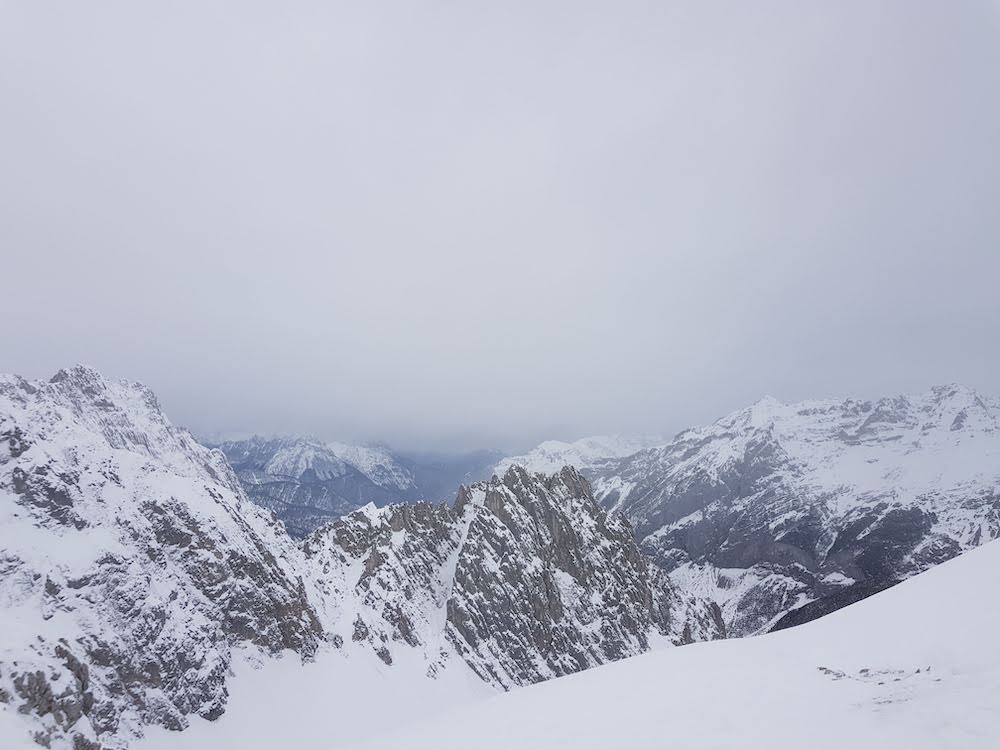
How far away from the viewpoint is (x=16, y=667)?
135 ft

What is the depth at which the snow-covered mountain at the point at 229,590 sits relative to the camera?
166 ft

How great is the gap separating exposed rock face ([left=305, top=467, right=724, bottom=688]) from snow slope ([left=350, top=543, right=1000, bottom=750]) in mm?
80954

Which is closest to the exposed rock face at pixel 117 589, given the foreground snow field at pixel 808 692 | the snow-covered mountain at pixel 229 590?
the snow-covered mountain at pixel 229 590

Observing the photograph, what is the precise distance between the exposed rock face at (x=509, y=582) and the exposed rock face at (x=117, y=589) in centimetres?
2122

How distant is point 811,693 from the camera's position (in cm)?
1173

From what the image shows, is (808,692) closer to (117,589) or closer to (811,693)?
(811,693)

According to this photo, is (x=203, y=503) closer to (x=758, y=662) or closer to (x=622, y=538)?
(x=758, y=662)

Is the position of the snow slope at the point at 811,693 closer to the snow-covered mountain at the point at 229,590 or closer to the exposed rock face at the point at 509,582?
the snow-covered mountain at the point at 229,590

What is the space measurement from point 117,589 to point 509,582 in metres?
76.7

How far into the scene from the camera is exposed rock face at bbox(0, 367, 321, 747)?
46.8 m

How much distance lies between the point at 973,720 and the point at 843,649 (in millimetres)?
7546

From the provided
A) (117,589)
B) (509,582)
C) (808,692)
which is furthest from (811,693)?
(509,582)

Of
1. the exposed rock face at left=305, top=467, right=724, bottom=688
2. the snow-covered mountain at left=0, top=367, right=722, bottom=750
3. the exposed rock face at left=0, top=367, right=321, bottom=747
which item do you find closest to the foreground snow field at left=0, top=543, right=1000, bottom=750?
the snow-covered mountain at left=0, top=367, right=722, bottom=750

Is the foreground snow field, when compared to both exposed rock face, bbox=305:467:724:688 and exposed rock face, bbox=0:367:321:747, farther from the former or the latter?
exposed rock face, bbox=305:467:724:688
